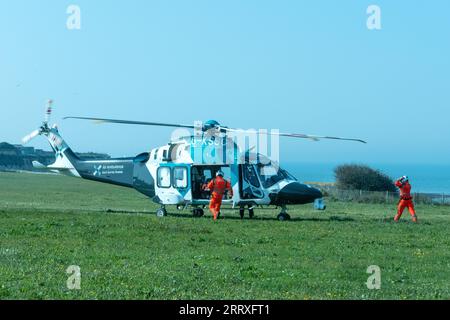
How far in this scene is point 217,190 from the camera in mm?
24844

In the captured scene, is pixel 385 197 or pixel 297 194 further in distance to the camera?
pixel 385 197

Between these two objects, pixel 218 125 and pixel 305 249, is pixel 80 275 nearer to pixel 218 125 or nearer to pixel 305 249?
pixel 305 249

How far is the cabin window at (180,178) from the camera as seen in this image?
26.3 metres

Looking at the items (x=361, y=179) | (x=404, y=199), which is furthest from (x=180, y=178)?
(x=361, y=179)

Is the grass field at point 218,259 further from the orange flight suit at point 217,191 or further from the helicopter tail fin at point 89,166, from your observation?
the helicopter tail fin at point 89,166

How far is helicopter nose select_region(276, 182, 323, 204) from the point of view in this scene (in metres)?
24.7

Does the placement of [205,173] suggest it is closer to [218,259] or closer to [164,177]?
[164,177]

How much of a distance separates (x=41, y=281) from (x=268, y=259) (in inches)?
182

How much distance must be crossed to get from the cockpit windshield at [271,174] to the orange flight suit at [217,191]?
1.21 meters

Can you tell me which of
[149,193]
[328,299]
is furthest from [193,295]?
[149,193]

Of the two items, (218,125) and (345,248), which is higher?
(218,125)

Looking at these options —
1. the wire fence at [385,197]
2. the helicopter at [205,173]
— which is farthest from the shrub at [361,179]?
the helicopter at [205,173]

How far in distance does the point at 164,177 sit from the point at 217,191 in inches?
109
